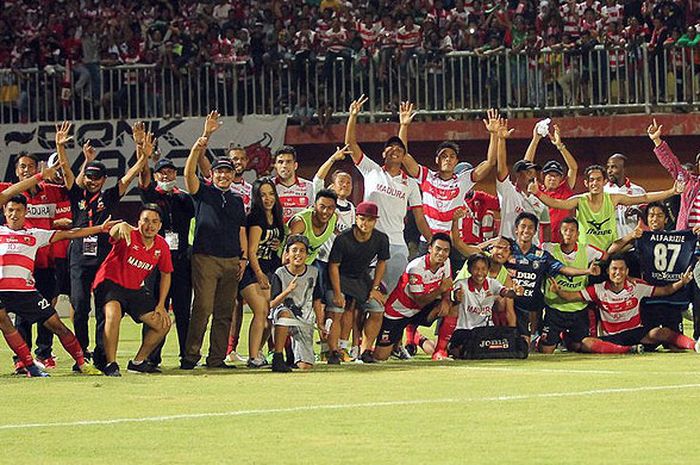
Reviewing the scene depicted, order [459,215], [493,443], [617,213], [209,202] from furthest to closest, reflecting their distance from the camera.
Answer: [617,213], [459,215], [209,202], [493,443]

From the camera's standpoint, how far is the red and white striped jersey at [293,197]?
16.8 m

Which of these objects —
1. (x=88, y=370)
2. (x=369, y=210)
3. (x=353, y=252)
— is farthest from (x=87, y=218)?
→ (x=369, y=210)

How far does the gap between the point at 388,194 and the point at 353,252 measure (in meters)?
1.13

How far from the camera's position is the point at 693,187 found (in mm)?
18047

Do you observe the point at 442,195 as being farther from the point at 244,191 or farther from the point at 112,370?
the point at 112,370

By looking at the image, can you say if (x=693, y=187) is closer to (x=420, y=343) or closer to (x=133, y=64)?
(x=420, y=343)

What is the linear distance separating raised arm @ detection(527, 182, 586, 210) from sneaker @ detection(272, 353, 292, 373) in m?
4.14

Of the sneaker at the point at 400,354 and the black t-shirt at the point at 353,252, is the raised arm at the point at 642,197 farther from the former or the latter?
the black t-shirt at the point at 353,252

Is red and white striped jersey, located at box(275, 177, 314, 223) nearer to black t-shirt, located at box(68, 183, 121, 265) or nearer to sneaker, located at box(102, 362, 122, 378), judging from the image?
black t-shirt, located at box(68, 183, 121, 265)

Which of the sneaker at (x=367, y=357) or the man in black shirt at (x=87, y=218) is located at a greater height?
the man in black shirt at (x=87, y=218)

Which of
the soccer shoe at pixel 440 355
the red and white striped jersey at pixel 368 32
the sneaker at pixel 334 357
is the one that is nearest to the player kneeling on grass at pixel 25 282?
the sneaker at pixel 334 357

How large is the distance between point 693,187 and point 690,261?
881mm

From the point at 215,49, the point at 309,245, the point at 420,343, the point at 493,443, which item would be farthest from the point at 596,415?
the point at 215,49

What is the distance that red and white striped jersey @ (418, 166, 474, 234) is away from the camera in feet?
57.4
